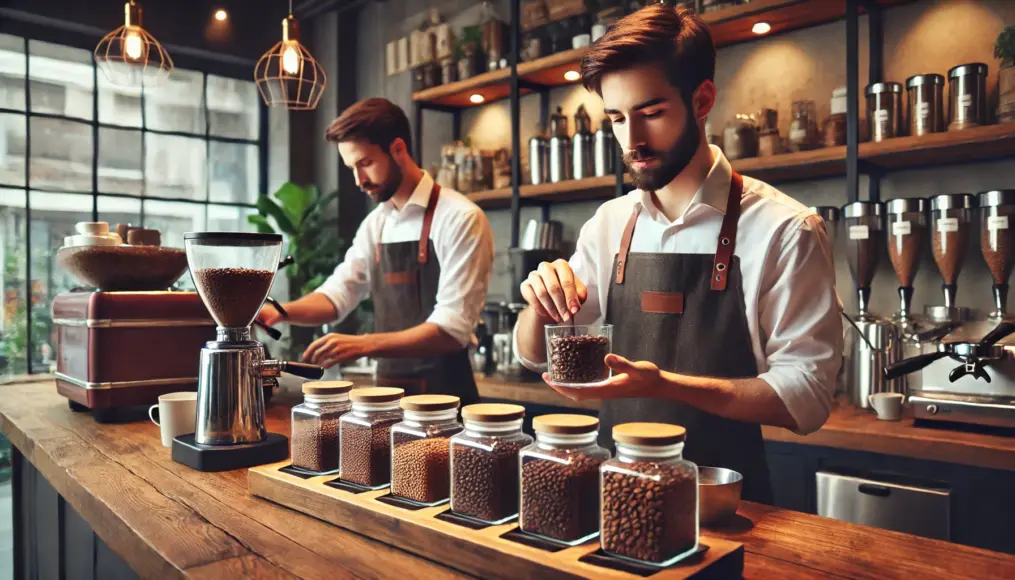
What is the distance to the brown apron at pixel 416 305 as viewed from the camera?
2.72 meters

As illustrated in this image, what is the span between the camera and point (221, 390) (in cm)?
150

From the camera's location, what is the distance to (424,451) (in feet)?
3.52

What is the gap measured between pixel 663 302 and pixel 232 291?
0.92 metres

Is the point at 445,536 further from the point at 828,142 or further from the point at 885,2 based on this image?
the point at 885,2

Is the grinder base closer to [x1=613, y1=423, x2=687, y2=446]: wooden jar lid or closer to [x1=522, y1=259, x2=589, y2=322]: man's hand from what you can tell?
[x1=522, y1=259, x2=589, y2=322]: man's hand

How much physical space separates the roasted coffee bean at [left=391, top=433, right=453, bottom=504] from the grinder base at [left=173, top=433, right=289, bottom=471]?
0.54m

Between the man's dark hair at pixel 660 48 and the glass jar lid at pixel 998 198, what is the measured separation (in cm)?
133

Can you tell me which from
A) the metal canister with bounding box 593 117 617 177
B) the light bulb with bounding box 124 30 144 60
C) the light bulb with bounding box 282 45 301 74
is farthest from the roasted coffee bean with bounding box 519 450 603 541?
the metal canister with bounding box 593 117 617 177

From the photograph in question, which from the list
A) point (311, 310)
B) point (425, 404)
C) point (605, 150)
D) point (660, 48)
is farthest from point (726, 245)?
point (605, 150)

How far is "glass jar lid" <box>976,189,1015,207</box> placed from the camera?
237 centimetres

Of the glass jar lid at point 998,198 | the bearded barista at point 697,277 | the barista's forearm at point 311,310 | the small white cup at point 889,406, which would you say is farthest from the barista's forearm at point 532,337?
the glass jar lid at point 998,198

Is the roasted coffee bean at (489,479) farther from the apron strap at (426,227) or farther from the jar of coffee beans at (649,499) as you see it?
the apron strap at (426,227)

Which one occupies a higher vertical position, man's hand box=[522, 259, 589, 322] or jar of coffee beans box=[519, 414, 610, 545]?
man's hand box=[522, 259, 589, 322]

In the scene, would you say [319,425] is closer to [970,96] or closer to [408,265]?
[408,265]
